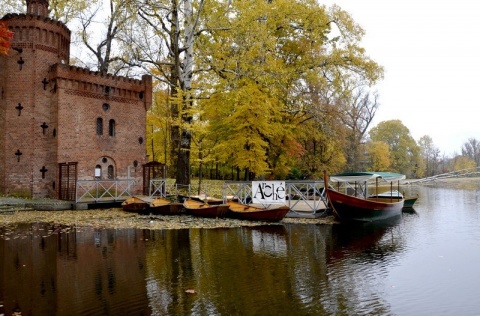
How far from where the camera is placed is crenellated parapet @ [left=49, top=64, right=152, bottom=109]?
2347 centimetres

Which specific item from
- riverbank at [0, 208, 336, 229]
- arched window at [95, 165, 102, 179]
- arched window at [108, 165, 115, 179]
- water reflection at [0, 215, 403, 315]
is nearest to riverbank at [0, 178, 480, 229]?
riverbank at [0, 208, 336, 229]

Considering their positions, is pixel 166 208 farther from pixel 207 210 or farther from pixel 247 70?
pixel 247 70

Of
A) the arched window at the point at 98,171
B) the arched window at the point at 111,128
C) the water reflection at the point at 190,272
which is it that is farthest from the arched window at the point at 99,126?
the water reflection at the point at 190,272

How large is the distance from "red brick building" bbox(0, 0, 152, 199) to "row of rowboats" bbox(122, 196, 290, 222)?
15.5 feet

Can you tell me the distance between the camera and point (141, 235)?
13.6 meters

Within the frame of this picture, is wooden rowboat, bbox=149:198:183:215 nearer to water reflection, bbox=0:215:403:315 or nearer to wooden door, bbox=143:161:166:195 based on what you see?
water reflection, bbox=0:215:403:315

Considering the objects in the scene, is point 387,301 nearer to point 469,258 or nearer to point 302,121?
point 469,258

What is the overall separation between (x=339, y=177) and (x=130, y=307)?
52.3 ft

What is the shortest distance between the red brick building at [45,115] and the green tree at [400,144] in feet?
207

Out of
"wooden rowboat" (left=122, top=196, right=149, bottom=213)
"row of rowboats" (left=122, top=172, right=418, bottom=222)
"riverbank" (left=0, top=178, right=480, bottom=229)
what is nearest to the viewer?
"riverbank" (left=0, top=178, right=480, bottom=229)

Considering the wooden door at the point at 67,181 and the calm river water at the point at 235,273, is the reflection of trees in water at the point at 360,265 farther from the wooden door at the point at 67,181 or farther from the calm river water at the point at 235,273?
the wooden door at the point at 67,181

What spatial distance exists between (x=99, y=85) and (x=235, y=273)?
1950cm

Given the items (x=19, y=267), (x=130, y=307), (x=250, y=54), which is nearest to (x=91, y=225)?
(x=19, y=267)

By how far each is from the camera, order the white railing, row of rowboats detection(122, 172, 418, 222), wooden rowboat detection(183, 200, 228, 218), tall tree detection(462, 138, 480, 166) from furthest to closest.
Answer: tall tree detection(462, 138, 480, 166) → the white railing → wooden rowboat detection(183, 200, 228, 218) → row of rowboats detection(122, 172, 418, 222)
